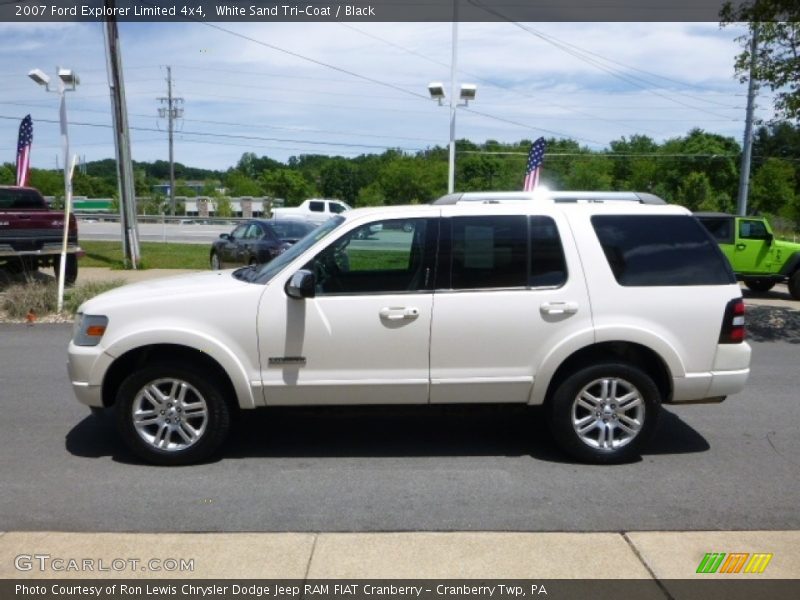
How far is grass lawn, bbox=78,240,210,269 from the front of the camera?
21.0m

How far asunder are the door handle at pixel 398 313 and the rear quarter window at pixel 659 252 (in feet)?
4.83

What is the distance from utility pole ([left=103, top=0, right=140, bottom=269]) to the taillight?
55.8ft

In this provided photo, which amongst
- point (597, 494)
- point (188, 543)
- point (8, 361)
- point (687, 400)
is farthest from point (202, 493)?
point (8, 361)

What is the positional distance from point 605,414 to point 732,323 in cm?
112

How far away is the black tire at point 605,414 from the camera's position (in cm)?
526

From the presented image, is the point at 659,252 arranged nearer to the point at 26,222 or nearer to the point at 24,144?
the point at 26,222

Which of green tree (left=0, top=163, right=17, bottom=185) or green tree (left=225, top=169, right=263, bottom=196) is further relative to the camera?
green tree (left=225, top=169, right=263, bottom=196)

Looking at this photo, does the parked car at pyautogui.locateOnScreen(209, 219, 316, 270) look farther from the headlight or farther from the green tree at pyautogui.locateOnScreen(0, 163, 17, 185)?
the green tree at pyautogui.locateOnScreen(0, 163, 17, 185)

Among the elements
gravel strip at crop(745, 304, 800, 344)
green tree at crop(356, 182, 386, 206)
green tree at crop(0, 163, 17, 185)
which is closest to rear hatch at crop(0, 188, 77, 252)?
gravel strip at crop(745, 304, 800, 344)

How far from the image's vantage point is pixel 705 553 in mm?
3963

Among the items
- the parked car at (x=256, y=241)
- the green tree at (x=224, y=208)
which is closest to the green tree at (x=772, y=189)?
the parked car at (x=256, y=241)

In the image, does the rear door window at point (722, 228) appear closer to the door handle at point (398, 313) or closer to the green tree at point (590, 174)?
the door handle at point (398, 313)
